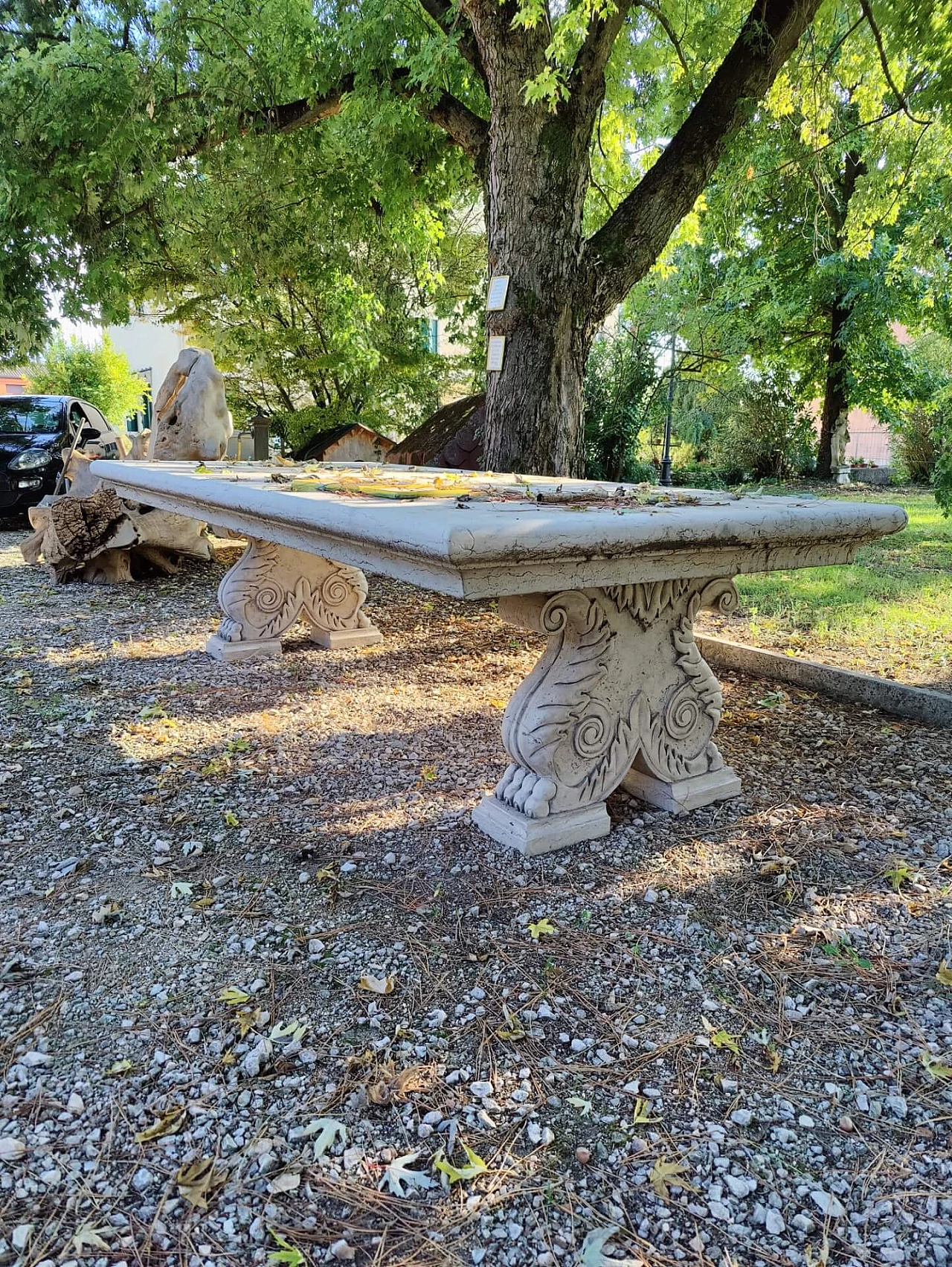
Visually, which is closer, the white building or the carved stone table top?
the carved stone table top

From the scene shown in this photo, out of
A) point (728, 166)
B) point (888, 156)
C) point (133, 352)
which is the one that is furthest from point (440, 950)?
point (133, 352)

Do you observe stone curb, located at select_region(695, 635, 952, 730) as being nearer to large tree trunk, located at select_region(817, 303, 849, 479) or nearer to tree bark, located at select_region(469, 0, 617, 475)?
tree bark, located at select_region(469, 0, 617, 475)

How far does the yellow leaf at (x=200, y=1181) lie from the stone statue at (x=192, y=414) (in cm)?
526

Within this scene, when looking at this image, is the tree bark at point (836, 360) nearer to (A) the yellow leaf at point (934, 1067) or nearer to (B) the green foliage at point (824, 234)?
(B) the green foliage at point (824, 234)

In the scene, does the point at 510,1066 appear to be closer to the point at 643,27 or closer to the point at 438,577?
the point at 438,577

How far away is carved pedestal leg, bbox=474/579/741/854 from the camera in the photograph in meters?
2.45

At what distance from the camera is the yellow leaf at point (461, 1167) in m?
1.37

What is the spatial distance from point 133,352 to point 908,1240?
32.0 meters

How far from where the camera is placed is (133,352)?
2869 centimetres

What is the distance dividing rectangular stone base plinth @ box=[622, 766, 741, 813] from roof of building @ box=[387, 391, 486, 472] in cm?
518

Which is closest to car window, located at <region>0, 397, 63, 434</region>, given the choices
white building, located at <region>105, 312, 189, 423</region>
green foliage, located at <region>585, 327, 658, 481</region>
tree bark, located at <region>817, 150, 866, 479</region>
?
green foliage, located at <region>585, 327, 658, 481</region>

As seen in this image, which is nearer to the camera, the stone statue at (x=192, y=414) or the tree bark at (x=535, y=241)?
the tree bark at (x=535, y=241)

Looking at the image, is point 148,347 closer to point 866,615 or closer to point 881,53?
point 881,53

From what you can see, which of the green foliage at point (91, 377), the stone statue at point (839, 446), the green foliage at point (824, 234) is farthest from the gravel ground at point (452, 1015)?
the green foliage at point (91, 377)
